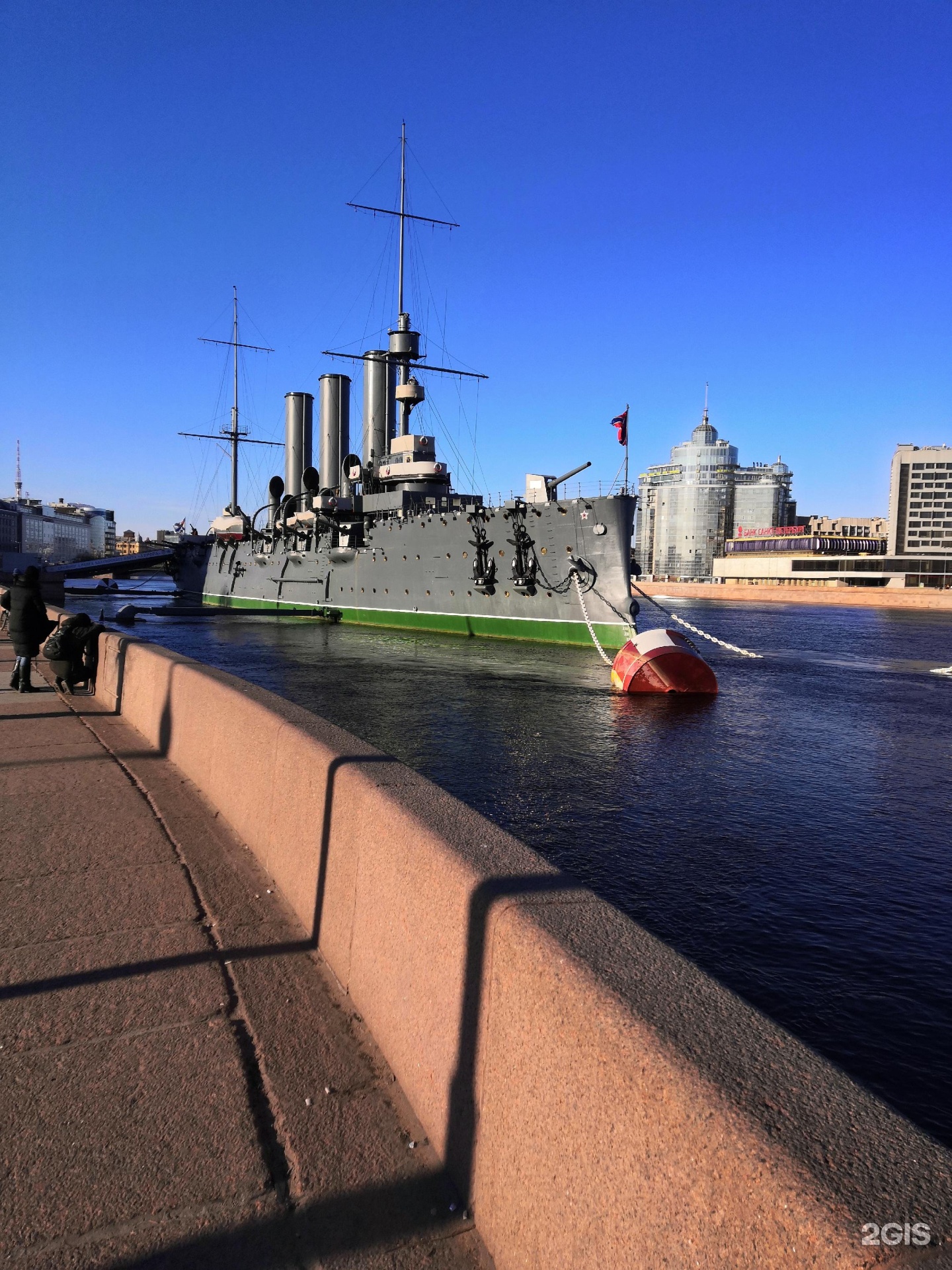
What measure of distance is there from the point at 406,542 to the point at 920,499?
428 ft

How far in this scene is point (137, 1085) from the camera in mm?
2531

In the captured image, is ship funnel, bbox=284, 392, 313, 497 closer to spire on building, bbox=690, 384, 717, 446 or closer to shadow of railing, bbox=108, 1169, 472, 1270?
shadow of railing, bbox=108, 1169, 472, 1270

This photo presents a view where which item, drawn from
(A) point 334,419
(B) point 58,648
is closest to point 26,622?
(B) point 58,648

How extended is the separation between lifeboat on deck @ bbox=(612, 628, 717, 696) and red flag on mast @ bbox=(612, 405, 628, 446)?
840cm

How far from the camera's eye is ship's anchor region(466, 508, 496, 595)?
97.8 feet

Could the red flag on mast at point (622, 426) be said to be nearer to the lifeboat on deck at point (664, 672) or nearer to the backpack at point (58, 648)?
the lifeboat on deck at point (664, 672)

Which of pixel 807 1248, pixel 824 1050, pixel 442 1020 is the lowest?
pixel 824 1050

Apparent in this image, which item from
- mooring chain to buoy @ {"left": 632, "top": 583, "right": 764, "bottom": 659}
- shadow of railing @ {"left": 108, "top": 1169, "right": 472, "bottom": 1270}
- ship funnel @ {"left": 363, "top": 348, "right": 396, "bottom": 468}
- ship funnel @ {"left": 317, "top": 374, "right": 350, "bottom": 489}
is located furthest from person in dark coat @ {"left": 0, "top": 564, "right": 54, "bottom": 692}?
ship funnel @ {"left": 317, "top": 374, "right": 350, "bottom": 489}

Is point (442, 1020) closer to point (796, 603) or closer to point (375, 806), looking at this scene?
point (375, 806)

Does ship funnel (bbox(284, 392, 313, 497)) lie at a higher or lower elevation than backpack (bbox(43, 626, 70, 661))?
higher

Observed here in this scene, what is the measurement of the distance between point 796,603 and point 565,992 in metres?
95.2

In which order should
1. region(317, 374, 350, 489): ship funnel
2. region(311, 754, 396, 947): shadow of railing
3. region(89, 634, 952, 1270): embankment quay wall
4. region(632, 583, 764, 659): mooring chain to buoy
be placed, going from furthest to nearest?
region(317, 374, 350, 489): ship funnel < region(632, 583, 764, 659): mooring chain to buoy < region(311, 754, 396, 947): shadow of railing < region(89, 634, 952, 1270): embankment quay wall

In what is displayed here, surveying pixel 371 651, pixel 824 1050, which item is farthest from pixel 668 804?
pixel 371 651

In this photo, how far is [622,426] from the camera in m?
25.1
